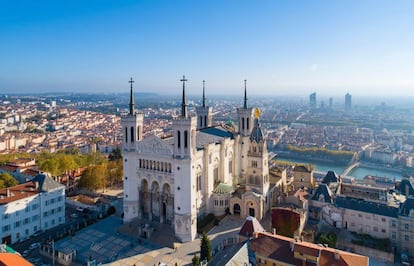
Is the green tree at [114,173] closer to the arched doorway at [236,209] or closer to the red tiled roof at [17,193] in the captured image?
the red tiled roof at [17,193]

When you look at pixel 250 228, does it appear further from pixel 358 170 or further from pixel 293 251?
pixel 358 170

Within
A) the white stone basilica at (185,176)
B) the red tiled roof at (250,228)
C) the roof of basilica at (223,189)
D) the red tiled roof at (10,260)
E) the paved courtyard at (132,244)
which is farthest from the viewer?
the roof of basilica at (223,189)

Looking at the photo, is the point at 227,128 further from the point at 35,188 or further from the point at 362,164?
the point at 362,164

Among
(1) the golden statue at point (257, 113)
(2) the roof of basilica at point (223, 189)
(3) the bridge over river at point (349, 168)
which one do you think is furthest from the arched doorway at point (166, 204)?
(3) the bridge over river at point (349, 168)

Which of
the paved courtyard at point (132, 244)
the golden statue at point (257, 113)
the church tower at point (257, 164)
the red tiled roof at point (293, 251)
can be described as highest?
the golden statue at point (257, 113)

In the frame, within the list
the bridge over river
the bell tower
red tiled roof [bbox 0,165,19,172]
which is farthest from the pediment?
the bridge over river

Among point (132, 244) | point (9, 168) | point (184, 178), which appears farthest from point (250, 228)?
point (9, 168)
